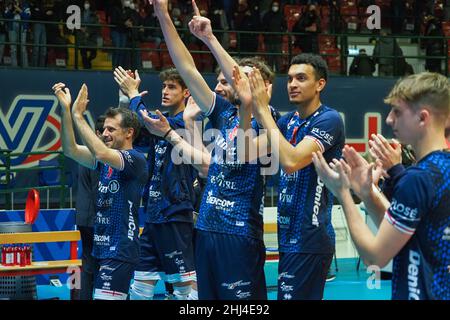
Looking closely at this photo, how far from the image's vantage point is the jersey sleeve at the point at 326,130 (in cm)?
530

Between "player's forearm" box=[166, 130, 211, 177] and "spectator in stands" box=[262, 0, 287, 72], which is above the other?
"spectator in stands" box=[262, 0, 287, 72]

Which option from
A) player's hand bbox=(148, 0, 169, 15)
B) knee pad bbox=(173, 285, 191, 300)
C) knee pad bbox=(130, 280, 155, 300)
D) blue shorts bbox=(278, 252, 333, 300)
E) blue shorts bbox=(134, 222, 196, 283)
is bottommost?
knee pad bbox=(173, 285, 191, 300)

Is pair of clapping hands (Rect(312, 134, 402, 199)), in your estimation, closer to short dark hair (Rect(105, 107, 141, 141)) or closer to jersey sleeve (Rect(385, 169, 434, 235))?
jersey sleeve (Rect(385, 169, 434, 235))

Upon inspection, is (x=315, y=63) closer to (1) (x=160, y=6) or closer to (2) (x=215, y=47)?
(2) (x=215, y=47)

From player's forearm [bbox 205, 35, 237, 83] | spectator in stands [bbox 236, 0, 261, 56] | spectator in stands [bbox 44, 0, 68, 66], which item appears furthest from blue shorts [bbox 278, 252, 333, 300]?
spectator in stands [bbox 236, 0, 261, 56]

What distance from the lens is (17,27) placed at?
54.7ft

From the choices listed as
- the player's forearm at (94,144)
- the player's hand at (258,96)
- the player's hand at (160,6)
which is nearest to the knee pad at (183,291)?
the player's forearm at (94,144)

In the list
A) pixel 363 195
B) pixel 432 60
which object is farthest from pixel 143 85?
pixel 363 195

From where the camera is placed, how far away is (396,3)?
21984 millimetres

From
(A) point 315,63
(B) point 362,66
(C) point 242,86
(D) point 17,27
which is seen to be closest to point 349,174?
(C) point 242,86

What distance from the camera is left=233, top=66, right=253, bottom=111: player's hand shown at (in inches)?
199

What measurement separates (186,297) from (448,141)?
3.69 m

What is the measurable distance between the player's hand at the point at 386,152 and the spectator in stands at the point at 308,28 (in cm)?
1496

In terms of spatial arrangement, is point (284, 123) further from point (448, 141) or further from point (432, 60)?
point (432, 60)
